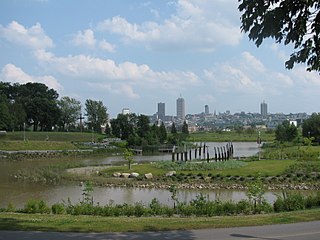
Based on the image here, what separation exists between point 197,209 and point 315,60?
33.4 ft

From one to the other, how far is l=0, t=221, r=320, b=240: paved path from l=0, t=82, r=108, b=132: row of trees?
91.9 meters

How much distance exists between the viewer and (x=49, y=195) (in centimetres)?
3048

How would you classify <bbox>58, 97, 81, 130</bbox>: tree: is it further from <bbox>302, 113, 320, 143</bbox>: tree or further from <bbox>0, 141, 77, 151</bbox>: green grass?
<bbox>302, 113, 320, 143</bbox>: tree

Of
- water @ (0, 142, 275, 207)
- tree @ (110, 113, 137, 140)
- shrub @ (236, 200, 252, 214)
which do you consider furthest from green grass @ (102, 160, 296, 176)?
tree @ (110, 113, 137, 140)

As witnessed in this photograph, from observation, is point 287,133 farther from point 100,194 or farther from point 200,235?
point 200,235

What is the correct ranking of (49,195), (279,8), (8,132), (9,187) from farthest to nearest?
(8,132) < (9,187) < (49,195) < (279,8)

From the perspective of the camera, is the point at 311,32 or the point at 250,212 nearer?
the point at 311,32

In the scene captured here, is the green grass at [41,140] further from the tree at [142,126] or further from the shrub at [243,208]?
the shrub at [243,208]

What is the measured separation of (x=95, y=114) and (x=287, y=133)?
2425 inches

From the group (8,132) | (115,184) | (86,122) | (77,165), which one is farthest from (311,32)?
(86,122)

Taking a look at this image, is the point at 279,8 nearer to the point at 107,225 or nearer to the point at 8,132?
the point at 107,225

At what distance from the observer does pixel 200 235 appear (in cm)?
1081

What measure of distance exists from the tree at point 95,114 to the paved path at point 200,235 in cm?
11830

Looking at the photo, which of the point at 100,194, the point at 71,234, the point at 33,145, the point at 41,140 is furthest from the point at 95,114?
the point at 71,234
